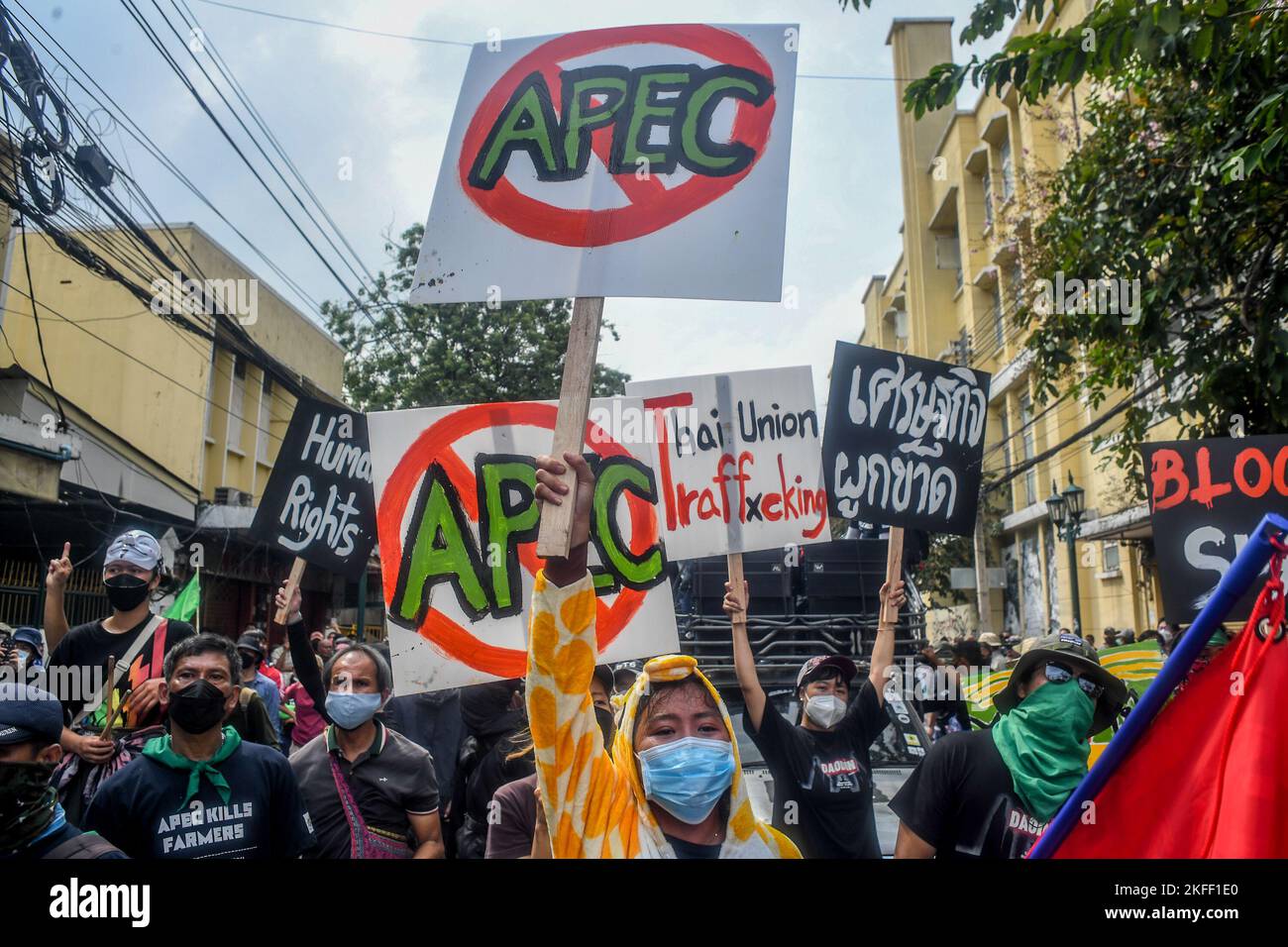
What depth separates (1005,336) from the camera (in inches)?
1053

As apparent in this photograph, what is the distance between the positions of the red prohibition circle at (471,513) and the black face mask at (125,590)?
127cm

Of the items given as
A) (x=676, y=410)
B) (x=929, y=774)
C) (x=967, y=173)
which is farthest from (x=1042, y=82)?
(x=967, y=173)

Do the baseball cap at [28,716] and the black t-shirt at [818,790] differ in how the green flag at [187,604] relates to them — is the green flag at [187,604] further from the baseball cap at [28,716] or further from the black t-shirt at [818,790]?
the black t-shirt at [818,790]

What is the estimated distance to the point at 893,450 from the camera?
4340 millimetres

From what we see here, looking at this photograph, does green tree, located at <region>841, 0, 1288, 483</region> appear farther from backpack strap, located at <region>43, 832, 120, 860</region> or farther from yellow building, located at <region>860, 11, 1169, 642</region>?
yellow building, located at <region>860, 11, 1169, 642</region>

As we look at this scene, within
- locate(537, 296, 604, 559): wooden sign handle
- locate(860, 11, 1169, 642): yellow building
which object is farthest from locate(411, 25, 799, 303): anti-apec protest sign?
locate(860, 11, 1169, 642): yellow building

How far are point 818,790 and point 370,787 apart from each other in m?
1.57

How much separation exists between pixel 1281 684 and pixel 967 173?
2760 cm

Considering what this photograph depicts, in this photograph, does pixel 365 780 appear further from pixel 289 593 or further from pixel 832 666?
pixel 832 666

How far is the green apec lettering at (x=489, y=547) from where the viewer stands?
141 inches
